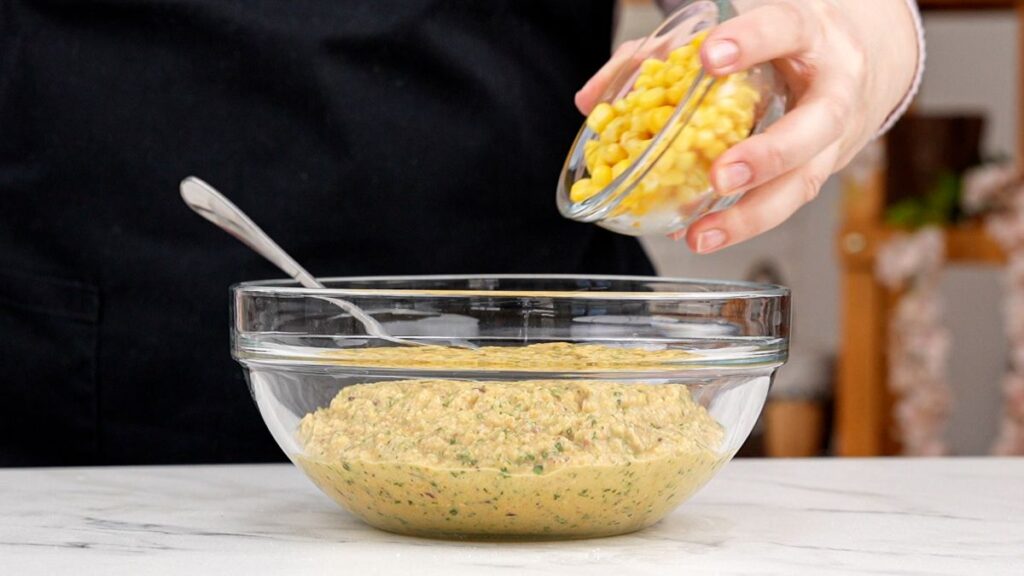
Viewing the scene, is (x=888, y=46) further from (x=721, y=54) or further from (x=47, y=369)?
(x=47, y=369)

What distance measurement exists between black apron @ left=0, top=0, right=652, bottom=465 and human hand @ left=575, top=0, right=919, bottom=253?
0.28m

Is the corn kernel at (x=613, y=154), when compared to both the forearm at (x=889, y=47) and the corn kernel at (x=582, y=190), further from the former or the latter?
the forearm at (x=889, y=47)

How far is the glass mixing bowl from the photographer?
0.71m

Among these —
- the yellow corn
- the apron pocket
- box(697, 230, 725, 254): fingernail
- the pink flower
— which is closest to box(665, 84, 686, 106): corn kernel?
the yellow corn

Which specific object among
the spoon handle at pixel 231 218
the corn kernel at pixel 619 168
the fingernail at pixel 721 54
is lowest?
the spoon handle at pixel 231 218

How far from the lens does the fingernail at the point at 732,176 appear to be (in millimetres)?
793

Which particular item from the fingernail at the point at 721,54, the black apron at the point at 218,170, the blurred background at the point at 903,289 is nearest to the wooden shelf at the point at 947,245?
the blurred background at the point at 903,289

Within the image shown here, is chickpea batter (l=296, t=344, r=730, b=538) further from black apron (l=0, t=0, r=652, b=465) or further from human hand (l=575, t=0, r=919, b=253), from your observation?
black apron (l=0, t=0, r=652, b=465)

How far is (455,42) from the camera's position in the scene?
3.94ft

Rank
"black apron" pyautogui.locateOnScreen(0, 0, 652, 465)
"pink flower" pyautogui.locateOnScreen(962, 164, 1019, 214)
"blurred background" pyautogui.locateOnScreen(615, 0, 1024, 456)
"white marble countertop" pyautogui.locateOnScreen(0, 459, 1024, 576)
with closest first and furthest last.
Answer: "white marble countertop" pyautogui.locateOnScreen(0, 459, 1024, 576), "black apron" pyautogui.locateOnScreen(0, 0, 652, 465), "pink flower" pyautogui.locateOnScreen(962, 164, 1019, 214), "blurred background" pyautogui.locateOnScreen(615, 0, 1024, 456)

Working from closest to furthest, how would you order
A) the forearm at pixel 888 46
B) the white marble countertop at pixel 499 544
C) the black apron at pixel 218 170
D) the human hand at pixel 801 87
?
the white marble countertop at pixel 499 544, the human hand at pixel 801 87, the forearm at pixel 888 46, the black apron at pixel 218 170

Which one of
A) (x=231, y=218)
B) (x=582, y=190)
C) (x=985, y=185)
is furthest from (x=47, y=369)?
(x=985, y=185)

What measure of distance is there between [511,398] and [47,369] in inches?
27.3

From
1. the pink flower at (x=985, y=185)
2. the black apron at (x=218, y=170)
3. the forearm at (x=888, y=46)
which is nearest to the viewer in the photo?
the forearm at (x=888, y=46)
